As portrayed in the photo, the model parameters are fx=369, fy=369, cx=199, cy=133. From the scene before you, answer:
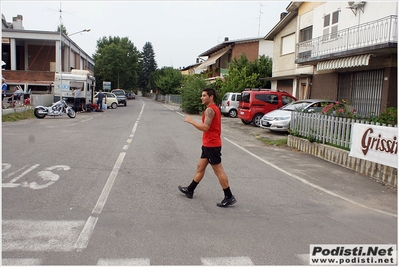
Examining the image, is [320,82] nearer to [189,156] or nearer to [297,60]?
[297,60]

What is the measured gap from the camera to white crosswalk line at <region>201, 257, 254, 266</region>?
12.6 ft

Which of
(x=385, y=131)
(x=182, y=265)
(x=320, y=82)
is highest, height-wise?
(x=320, y=82)

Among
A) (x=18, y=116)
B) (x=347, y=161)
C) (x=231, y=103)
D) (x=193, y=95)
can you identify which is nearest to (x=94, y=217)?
(x=347, y=161)

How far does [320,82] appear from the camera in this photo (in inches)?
A: 806

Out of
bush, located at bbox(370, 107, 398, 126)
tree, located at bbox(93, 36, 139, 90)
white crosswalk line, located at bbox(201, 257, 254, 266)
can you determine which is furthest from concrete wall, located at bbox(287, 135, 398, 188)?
tree, located at bbox(93, 36, 139, 90)

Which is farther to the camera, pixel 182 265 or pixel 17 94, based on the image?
pixel 17 94

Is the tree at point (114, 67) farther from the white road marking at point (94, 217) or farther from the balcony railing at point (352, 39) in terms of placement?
the white road marking at point (94, 217)

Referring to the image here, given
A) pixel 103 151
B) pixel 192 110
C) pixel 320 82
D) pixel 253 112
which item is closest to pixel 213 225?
pixel 103 151

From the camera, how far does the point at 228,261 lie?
3.89 m

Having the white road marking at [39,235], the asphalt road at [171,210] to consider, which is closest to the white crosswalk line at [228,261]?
the asphalt road at [171,210]

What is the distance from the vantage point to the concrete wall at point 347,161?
772cm

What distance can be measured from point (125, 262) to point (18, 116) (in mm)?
18261

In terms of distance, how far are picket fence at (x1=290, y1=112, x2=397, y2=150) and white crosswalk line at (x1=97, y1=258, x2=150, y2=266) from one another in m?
7.02

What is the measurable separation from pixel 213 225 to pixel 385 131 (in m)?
4.95
